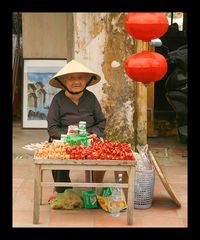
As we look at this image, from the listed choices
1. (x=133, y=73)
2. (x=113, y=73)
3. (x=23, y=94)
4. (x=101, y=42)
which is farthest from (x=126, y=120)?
(x=23, y=94)

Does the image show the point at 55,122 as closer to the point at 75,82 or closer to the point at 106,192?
the point at 75,82

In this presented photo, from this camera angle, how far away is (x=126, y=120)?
6.96 meters

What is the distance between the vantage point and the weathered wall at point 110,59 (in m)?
6.70

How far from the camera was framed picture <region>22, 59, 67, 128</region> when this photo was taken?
9.71 metres

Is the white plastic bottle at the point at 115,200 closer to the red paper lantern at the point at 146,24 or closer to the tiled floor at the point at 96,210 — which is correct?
the tiled floor at the point at 96,210

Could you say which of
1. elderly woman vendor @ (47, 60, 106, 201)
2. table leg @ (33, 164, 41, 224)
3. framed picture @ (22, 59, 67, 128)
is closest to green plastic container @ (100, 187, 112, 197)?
elderly woman vendor @ (47, 60, 106, 201)

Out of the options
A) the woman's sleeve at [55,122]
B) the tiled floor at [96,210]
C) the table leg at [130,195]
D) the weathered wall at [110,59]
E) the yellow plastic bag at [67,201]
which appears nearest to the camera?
the table leg at [130,195]

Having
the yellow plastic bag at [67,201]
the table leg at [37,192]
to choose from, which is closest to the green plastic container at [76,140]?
the table leg at [37,192]

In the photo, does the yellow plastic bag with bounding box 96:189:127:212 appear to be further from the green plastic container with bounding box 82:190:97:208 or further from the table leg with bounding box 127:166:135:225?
the table leg with bounding box 127:166:135:225

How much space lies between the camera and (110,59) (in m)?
6.80

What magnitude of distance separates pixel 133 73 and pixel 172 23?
5459mm

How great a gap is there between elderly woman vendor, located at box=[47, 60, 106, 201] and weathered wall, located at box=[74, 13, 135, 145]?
1190 millimetres

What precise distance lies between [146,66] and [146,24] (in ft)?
1.37

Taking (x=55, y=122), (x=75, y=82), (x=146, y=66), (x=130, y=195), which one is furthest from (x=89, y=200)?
(x=146, y=66)
